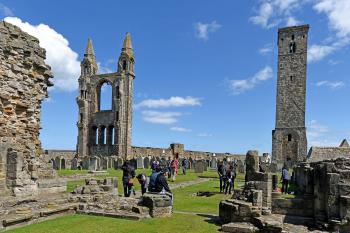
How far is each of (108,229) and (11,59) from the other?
7018 millimetres

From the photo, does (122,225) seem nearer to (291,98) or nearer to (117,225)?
(117,225)

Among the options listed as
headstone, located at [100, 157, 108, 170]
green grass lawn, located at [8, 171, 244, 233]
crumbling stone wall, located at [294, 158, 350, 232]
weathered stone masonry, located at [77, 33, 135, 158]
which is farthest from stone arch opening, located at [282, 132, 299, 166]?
green grass lawn, located at [8, 171, 244, 233]

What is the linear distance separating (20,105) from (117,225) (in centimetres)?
615

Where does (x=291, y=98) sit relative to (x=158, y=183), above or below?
above

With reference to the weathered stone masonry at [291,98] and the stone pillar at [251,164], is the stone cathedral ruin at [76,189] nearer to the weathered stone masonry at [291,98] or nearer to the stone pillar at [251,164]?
the stone pillar at [251,164]

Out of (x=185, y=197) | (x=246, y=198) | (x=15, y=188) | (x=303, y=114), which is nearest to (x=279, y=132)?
(x=303, y=114)

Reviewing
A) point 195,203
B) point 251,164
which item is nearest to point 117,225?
point 195,203

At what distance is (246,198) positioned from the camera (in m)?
9.76

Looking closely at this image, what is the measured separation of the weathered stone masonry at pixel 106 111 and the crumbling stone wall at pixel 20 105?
29191 millimetres

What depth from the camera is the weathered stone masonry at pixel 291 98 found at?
1689 inches

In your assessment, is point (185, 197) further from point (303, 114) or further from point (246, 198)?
point (303, 114)

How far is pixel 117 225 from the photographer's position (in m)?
8.41

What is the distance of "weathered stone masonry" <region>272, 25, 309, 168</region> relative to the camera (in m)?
42.9

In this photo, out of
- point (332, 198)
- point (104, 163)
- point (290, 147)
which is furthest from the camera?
point (290, 147)
